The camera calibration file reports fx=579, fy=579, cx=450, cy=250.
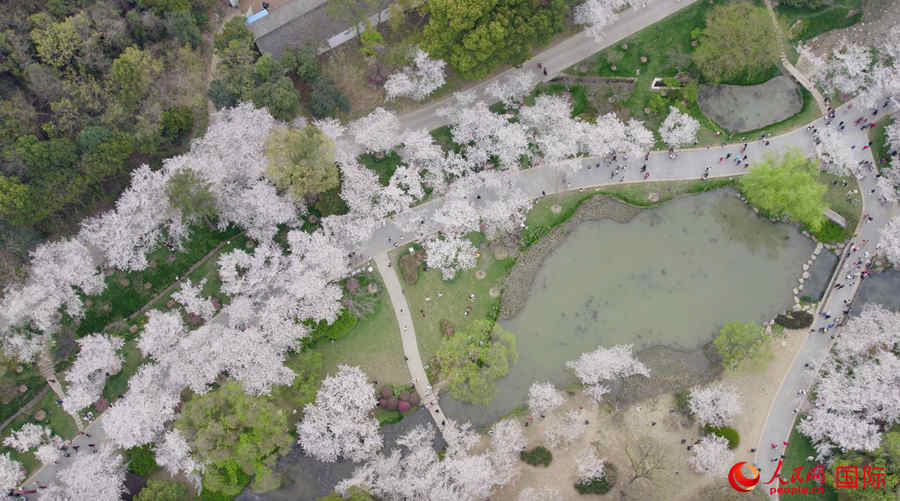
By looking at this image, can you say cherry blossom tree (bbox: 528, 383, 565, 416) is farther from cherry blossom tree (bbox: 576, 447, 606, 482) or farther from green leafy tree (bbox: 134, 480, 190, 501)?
green leafy tree (bbox: 134, 480, 190, 501)

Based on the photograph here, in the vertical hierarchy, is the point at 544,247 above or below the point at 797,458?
above

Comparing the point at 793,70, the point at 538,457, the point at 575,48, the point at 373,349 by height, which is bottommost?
the point at 538,457

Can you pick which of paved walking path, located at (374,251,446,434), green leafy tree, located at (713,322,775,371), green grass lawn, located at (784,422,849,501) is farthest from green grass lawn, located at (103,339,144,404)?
green grass lawn, located at (784,422,849,501)

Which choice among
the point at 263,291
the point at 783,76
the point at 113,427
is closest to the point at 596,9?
the point at 783,76

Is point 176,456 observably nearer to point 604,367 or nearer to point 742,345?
point 604,367

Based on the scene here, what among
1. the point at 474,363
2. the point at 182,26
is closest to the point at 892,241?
A: the point at 474,363

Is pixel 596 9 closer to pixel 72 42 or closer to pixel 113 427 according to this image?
pixel 72 42
